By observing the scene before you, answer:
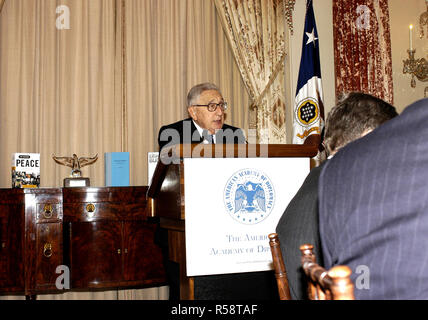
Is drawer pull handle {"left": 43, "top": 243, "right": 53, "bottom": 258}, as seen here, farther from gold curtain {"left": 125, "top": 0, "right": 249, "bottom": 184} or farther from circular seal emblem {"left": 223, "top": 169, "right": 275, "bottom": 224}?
circular seal emblem {"left": 223, "top": 169, "right": 275, "bottom": 224}

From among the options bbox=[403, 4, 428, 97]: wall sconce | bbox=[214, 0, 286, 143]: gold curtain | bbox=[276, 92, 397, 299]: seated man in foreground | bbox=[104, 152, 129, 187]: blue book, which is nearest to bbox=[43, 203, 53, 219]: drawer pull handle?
bbox=[104, 152, 129, 187]: blue book

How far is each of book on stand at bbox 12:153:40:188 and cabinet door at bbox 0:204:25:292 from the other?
392 mm

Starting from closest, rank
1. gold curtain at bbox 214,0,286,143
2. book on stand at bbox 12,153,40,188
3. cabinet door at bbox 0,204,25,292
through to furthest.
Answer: cabinet door at bbox 0,204,25,292 < book on stand at bbox 12,153,40,188 < gold curtain at bbox 214,0,286,143

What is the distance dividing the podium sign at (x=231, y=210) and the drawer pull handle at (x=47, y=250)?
214 cm

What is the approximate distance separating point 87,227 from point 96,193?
31 cm

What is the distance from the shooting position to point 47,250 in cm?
370

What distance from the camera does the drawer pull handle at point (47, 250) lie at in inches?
145

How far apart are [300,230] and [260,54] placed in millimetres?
4102

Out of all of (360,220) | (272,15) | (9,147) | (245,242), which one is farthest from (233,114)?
(360,220)

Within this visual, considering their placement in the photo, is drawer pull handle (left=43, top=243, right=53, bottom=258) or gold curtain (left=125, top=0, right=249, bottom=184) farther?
gold curtain (left=125, top=0, right=249, bottom=184)

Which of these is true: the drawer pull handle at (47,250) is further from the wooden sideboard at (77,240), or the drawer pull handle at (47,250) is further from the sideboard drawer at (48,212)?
the sideboard drawer at (48,212)

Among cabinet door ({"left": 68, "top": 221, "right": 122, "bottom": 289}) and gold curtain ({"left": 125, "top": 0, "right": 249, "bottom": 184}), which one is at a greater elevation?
gold curtain ({"left": 125, "top": 0, "right": 249, "bottom": 184})

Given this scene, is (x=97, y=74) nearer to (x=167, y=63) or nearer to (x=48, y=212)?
(x=167, y=63)

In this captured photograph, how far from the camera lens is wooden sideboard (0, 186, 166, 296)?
3658mm
